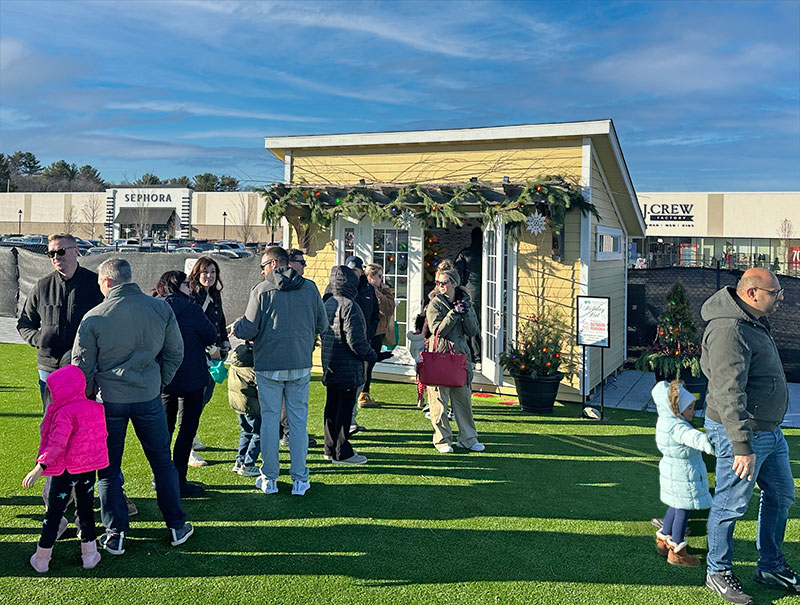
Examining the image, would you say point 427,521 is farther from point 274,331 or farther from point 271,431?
point 274,331

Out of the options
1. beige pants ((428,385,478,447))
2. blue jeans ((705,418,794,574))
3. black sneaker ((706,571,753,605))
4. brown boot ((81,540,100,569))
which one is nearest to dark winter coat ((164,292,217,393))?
brown boot ((81,540,100,569))

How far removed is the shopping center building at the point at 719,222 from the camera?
45.3 metres

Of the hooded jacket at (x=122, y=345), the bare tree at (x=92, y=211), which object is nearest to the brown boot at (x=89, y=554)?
the hooded jacket at (x=122, y=345)

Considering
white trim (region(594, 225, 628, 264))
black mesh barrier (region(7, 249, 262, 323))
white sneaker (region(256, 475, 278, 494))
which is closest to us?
white sneaker (region(256, 475, 278, 494))

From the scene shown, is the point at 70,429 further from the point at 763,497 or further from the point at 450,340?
the point at 763,497

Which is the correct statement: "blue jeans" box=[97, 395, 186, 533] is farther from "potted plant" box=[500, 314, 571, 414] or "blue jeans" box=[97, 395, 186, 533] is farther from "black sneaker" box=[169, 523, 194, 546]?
"potted plant" box=[500, 314, 571, 414]

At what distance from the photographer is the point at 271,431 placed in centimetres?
531

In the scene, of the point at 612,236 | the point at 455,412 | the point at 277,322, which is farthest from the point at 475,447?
the point at 612,236

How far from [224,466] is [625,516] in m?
3.34

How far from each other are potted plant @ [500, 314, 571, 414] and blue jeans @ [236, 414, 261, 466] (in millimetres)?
3785

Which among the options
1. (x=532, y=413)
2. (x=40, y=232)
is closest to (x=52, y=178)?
(x=40, y=232)

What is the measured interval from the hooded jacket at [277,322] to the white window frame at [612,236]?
5.54m

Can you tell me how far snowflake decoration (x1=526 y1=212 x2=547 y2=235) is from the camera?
8844 millimetres

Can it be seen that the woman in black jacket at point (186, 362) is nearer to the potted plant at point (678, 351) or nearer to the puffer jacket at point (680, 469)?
the puffer jacket at point (680, 469)
